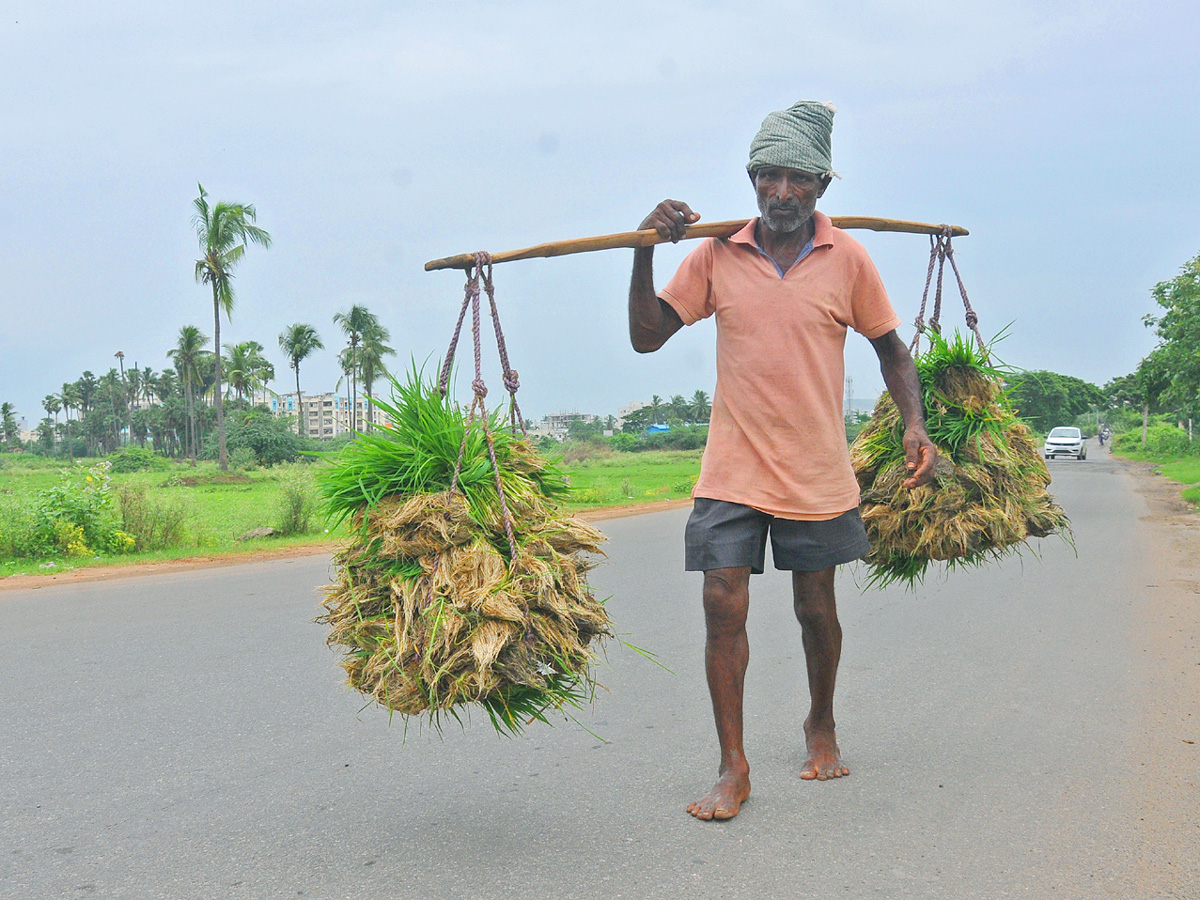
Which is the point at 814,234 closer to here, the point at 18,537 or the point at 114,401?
the point at 18,537

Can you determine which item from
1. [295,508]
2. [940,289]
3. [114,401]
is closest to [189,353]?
[114,401]

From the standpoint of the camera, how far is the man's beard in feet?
10.3

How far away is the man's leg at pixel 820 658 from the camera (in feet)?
10.8

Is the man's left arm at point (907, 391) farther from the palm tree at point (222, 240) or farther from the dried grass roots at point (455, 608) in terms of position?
the palm tree at point (222, 240)

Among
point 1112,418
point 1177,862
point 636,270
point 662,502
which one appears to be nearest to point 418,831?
point 636,270

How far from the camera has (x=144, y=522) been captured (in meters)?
11.6

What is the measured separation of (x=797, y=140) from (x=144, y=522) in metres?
10.5

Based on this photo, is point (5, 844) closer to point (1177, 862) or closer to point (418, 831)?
point (418, 831)

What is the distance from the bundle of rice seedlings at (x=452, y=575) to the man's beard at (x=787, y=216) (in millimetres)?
1028

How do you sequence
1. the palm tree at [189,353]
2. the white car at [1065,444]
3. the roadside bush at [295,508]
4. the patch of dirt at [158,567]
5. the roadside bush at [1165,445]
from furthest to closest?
the palm tree at [189,353] < the roadside bush at [1165,445] < the white car at [1065,444] < the roadside bush at [295,508] < the patch of dirt at [158,567]

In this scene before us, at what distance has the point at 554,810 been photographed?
3.11m

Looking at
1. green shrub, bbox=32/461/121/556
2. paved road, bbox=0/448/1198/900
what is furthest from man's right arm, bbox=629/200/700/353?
green shrub, bbox=32/461/121/556

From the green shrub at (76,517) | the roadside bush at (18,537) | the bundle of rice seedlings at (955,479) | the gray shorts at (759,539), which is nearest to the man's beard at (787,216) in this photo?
the gray shorts at (759,539)

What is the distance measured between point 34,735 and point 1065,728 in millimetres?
3975
